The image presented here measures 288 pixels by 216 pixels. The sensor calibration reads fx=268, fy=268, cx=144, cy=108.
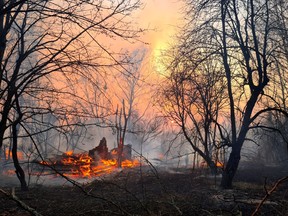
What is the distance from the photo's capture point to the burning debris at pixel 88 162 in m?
15.0

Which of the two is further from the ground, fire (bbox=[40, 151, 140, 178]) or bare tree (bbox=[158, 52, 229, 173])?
bare tree (bbox=[158, 52, 229, 173])

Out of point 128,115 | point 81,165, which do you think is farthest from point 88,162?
point 128,115

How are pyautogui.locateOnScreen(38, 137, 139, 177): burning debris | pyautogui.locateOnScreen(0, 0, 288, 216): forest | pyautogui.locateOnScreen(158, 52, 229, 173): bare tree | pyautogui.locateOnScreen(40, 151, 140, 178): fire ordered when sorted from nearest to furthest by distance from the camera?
pyautogui.locateOnScreen(0, 0, 288, 216): forest → pyautogui.locateOnScreen(158, 52, 229, 173): bare tree → pyautogui.locateOnScreen(40, 151, 140, 178): fire → pyautogui.locateOnScreen(38, 137, 139, 177): burning debris

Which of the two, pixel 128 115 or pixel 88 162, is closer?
pixel 128 115

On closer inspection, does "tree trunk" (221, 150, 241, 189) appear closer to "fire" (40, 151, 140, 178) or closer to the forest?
the forest

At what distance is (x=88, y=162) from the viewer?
15.7 m

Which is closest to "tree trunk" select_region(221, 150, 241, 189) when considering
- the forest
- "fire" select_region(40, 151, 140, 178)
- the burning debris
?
the forest

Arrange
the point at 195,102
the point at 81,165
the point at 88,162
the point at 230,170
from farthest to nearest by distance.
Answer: the point at 88,162 < the point at 81,165 < the point at 195,102 < the point at 230,170

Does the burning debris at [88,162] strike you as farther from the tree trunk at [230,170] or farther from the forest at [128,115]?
the tree trunk at [230,170]

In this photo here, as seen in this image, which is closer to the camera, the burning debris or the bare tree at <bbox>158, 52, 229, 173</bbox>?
the bare tree at <bbox>158, 52, 229, 173</bbox>

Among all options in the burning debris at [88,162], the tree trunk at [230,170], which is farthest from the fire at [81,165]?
the tree trunk at [230,170]

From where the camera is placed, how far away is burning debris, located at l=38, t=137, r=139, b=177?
592 inches

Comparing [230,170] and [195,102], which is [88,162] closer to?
[195,102]

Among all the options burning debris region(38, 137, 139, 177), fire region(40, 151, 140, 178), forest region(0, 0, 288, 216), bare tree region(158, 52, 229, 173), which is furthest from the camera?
burning debris region(38, 137, 139, 177)
